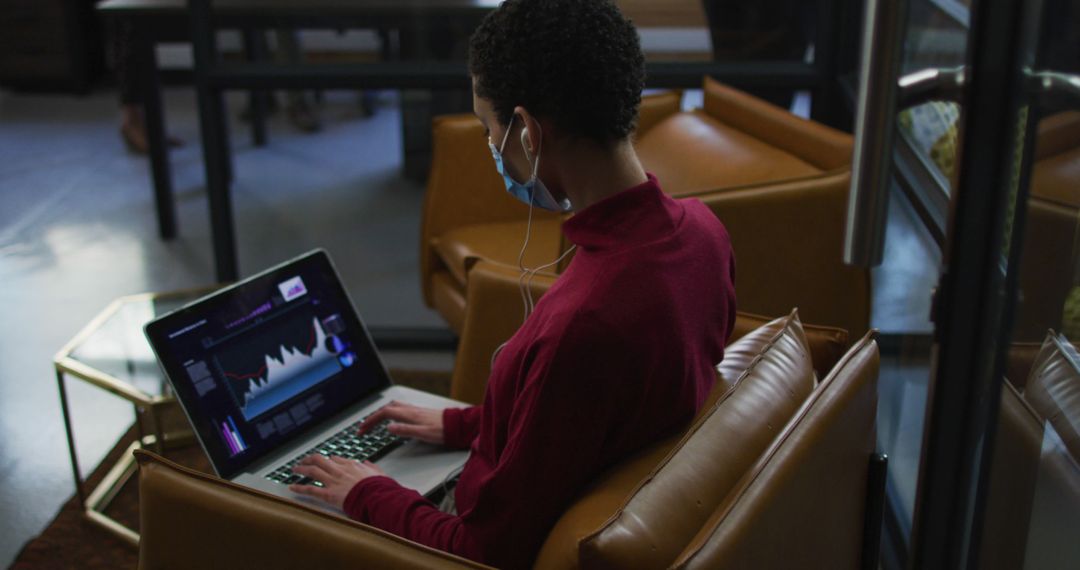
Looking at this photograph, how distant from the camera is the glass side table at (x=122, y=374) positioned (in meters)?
2.18

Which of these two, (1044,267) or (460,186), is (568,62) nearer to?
(1044,267)

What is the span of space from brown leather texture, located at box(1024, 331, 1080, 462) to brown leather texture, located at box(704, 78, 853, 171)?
118 cm

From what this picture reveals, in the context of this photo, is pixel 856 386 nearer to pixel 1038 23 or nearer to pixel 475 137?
pixel 1038 23

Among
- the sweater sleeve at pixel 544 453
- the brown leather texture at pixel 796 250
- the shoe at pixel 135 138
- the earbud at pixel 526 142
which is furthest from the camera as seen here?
the shoe at pixel 135 138

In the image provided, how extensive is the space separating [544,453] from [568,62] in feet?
1.41

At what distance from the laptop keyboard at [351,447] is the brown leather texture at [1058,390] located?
38.0 inches

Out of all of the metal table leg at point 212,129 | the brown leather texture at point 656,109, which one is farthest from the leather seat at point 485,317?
the metal table leg at point 212,129

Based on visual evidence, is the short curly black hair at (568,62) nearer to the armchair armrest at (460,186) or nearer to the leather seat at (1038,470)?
the leather seat at (1038,470)

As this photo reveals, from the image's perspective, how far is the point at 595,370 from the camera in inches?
45.9

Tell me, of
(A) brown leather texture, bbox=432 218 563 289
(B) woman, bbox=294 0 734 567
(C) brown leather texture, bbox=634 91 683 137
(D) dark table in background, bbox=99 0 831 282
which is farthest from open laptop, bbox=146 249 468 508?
(D) dark table in background, bbox=99 0 831 282

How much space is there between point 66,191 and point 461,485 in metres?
3.60

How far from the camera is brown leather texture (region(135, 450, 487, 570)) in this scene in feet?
3.62

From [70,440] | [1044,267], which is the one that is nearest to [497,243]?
[70,440]

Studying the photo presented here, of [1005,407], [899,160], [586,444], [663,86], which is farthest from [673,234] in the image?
[663,86]
